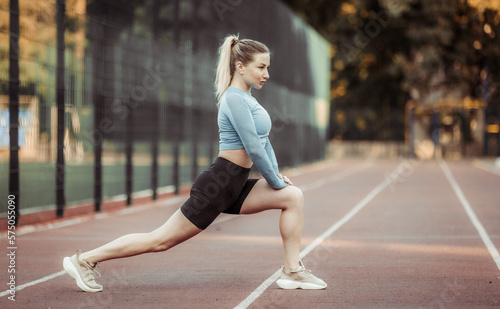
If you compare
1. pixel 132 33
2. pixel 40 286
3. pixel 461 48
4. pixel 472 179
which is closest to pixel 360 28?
pixel 461 48

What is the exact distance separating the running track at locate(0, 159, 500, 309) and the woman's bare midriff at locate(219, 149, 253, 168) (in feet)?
3.51

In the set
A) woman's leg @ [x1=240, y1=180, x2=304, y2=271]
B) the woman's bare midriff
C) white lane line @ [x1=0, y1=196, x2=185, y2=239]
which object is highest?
the woman's bare midriff

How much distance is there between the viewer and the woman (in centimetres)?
705

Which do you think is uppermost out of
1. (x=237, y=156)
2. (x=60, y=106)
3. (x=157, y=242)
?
(x=60, y=106)

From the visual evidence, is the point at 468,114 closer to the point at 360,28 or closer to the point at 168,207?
the point at 360,28

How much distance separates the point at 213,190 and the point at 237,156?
330 millimetres

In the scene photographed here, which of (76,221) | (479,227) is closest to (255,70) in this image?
(479,227)

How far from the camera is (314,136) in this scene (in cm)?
4338

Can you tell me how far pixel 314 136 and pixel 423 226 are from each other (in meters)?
30.0

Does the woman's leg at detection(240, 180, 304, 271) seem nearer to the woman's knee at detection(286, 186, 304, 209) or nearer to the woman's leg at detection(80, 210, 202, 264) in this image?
the woman's knee at detection(286, 186, 304, 209)

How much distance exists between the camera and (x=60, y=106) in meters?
15.2

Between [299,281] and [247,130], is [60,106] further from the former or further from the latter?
[247,130]

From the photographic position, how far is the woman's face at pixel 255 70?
717 cm

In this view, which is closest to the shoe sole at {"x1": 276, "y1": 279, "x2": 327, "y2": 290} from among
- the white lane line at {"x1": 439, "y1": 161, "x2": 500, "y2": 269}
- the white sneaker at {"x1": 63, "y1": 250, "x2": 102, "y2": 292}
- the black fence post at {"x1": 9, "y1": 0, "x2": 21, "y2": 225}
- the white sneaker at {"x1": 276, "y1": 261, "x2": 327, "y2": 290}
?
the white sneaker at {"x1": 276, "y1": 261, "x2": 327, "y2": 290}
